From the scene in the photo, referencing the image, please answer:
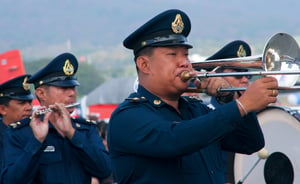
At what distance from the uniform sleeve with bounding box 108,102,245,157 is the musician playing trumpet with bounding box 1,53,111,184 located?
1.75 meters

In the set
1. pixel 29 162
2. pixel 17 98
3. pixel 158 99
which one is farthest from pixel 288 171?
pixel 17 98

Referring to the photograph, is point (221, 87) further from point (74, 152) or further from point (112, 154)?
point (74, 152)

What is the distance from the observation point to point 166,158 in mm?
4230

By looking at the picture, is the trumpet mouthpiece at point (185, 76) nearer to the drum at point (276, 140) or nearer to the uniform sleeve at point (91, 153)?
the drum at point (276, 140)

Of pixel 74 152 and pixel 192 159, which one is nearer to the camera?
pixel 192 159

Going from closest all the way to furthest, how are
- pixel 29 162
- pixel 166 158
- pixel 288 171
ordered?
pixel 166 158 → pixel 288 171 → pixel 29 162

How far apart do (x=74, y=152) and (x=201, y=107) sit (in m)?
1.72

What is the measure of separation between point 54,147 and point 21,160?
35cm

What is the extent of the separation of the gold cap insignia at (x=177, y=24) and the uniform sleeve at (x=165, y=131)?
491 mm

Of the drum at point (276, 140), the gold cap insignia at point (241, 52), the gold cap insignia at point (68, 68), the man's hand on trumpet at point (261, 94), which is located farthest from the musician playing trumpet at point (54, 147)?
the man's hand on trumpet at point (261, 94)

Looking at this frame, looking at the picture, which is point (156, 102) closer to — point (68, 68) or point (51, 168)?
point (51, 168)

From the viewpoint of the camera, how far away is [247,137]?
452 centimetres

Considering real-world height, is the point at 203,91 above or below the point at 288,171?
above

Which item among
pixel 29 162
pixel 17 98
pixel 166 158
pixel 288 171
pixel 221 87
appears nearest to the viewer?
pixel 166 158
